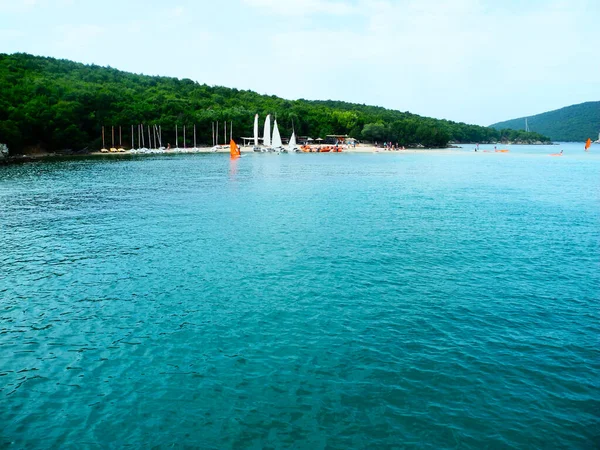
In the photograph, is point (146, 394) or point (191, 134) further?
point (191, 134)

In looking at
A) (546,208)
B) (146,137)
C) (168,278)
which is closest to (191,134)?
(146,137)

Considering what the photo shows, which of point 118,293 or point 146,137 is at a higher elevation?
point 146,137

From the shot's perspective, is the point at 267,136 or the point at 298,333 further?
the point at 267,136

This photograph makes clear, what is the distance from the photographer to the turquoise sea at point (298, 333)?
14.2 meters

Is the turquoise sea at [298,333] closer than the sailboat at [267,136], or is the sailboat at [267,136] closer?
the turquoise sea at [298,333]

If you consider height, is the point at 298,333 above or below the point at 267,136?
below

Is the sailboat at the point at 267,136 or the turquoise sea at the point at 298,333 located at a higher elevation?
the sailboat at the point at 267,136

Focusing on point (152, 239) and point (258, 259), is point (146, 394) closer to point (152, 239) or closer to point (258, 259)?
point (258, 259)

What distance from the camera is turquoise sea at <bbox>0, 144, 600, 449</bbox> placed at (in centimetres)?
1416

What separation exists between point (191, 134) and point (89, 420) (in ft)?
614

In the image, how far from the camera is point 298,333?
20.2 m

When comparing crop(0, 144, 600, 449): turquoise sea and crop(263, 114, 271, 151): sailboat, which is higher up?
crop(263, 114, 271, 151): sailboat

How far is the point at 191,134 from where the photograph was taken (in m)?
192

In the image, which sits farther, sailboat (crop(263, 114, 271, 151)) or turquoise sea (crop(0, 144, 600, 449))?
sailboat (crop(263, 114, 271, 151))
